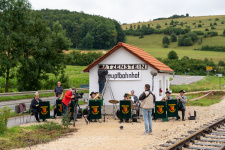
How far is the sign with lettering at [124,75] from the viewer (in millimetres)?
20359

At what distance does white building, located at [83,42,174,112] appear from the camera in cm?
2027

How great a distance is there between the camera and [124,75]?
2061 centimetres

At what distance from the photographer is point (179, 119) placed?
19234mm

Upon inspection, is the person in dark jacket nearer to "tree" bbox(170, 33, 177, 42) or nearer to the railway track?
the railway track

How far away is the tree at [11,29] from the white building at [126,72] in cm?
981

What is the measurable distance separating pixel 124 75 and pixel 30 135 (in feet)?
28.3

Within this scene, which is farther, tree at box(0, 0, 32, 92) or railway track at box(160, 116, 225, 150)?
tree at box(0, 0, 32, 92)

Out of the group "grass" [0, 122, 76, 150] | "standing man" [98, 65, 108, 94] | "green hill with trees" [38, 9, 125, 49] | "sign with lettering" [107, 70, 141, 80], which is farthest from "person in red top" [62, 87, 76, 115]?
"green hill with trees" [38, 9, 125, 49]

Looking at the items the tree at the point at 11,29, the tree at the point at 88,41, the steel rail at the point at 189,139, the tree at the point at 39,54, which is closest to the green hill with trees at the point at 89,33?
the tree at the point at 88,41

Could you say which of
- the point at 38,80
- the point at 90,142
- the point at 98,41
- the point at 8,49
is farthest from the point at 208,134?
the point at 98,41

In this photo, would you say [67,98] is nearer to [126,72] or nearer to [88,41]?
[126,72]

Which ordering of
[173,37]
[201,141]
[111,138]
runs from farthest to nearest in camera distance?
[173,37] < [111,138] < [201,141]

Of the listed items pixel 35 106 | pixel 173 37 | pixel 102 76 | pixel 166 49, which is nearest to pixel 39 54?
pixel 102 76

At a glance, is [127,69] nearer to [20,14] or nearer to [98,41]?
[20,14]
